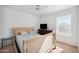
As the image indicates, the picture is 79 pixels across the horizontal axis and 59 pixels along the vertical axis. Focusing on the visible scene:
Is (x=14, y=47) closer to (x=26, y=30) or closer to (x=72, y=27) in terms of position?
(x=26, y=30)

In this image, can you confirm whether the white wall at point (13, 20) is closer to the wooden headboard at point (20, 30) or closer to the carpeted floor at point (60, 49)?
the wooden headboard at point (20, 30)

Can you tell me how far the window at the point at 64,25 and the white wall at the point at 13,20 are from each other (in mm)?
378

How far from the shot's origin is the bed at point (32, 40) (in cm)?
123

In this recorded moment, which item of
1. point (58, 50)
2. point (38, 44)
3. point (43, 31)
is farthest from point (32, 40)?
point (58, 50)

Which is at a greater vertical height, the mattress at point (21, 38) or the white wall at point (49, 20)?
the white wall at point (49, 20)

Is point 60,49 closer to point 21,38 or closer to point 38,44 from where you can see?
point 38,44

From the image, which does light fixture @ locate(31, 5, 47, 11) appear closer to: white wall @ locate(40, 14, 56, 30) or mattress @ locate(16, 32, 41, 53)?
white wall @ locate(40, 14, 56, 30)

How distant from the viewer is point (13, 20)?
4.19ft

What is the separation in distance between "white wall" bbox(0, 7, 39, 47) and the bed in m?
0.08

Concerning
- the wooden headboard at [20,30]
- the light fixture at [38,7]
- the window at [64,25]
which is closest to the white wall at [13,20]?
the wooden headboard at [20,30]

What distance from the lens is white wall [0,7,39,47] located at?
48.0 inches

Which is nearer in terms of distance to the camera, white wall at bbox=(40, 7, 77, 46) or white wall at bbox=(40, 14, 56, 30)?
white wall at bbox=(40, 7, 77, 46)

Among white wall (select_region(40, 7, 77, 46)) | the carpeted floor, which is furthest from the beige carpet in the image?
white wall (select_region(40, 7, 77, 46))
